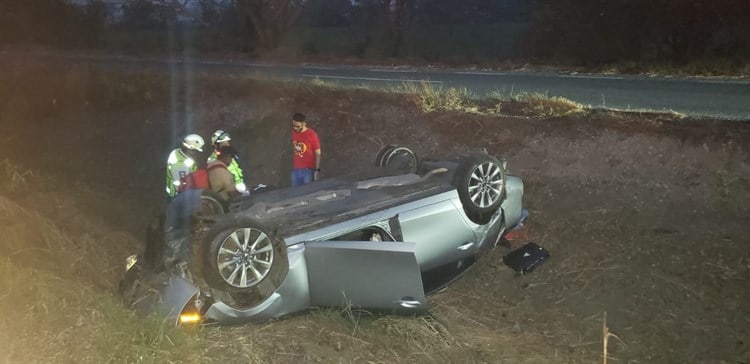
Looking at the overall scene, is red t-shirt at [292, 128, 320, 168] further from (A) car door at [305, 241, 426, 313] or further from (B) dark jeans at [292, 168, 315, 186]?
(A) car door at [305, 241, 426, 313]

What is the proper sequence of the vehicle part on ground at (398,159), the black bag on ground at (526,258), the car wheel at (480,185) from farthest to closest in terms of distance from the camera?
the vehicle part on ground at (398,159), the black bag on ground at (526,258), the car wheel at (480,185)

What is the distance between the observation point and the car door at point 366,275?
15.6ft

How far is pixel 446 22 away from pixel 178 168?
3374cm

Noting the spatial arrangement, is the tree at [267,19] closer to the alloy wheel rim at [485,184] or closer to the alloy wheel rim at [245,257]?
the alloy wheel rim at [485,184]

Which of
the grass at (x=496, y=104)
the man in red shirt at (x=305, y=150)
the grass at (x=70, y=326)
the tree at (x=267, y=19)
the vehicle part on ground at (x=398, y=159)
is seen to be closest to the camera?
the grass at (x=70, y=326)

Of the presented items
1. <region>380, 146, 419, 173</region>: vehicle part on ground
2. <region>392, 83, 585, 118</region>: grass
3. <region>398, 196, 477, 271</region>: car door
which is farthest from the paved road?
<region>398, 196, 477, 271</region>: car door

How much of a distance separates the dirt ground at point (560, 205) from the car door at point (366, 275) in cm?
37

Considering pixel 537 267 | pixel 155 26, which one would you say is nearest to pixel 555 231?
pixel 537 267

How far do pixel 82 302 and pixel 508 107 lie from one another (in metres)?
7.47

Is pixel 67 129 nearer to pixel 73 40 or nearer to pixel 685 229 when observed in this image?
pixel 685 229

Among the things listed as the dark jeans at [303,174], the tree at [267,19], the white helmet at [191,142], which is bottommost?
the dark jeans at [303,174]

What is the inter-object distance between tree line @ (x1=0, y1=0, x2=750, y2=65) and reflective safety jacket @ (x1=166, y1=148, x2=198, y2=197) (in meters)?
17.3

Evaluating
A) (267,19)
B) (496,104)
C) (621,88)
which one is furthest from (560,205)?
(267,19)

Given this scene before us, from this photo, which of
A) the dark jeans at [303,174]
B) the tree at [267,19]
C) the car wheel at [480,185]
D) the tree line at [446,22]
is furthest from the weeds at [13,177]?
the tree at [267,19]
